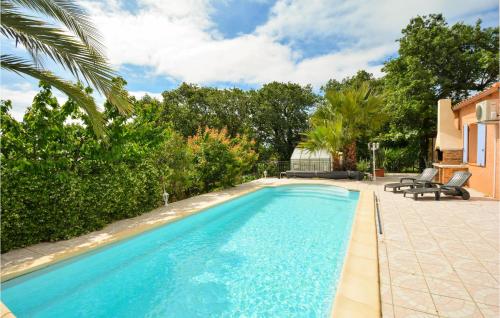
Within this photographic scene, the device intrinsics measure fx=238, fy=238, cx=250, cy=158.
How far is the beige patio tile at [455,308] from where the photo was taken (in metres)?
2.62

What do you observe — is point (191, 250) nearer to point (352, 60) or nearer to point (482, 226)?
point (482, 226)

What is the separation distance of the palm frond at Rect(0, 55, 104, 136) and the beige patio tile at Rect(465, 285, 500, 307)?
637cm

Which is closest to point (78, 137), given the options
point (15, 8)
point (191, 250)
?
point (15, 8)

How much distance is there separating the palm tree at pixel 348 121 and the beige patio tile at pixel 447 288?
1252 cm

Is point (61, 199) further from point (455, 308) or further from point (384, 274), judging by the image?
point (455, 308)

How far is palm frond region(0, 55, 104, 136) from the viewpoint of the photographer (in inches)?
143

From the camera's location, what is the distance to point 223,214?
28.4 ft

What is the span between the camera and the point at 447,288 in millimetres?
3113

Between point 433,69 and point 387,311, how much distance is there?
67.8 ft

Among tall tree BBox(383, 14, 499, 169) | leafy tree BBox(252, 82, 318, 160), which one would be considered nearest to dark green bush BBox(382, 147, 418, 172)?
tall tree BBox(383, 14, 499, 169)

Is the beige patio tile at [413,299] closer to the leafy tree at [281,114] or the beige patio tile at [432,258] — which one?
the beige patio tile at [432,258]

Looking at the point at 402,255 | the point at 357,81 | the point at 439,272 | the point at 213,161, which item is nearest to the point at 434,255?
the point at 402,255

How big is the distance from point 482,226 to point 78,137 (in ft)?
33.0

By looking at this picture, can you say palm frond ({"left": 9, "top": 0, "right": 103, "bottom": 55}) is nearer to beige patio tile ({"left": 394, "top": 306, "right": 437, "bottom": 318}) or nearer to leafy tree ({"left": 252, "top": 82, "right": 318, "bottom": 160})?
beige patio tile ({"left": 394, "top": 306, "right": 437, "bottom": 318})
